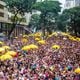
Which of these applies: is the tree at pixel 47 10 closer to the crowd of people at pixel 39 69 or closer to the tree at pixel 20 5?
the tree at pixel 20 5

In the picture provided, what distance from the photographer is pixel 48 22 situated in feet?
226

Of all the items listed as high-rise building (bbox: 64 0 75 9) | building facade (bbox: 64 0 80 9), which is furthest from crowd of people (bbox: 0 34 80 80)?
high-rise building (bbox: 64 0 75 9)

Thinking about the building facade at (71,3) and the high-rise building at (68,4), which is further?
the high-rise building at (68,4)

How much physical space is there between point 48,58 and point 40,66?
3.25 metres

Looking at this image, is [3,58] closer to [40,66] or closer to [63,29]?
[40,66]

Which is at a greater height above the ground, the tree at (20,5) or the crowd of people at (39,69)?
the tree at (20,5)

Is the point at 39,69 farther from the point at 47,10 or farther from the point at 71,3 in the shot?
the point at 71,3

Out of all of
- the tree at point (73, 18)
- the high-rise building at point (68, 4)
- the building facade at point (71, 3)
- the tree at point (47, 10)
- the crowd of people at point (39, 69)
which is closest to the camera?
the crowd of people at point (39, 69)

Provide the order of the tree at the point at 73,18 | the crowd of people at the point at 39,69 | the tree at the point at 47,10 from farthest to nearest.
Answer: the tree at the point at 73,18
the tree at the point at 47,10
the crowd of people at the point at 39,69

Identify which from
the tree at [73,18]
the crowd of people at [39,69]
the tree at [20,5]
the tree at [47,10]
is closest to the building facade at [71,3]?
the tree at [73,18]

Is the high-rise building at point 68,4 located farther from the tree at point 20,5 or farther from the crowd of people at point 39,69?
the crowd of people at point 39,69

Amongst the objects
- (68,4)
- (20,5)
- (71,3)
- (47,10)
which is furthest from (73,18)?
(68,4)

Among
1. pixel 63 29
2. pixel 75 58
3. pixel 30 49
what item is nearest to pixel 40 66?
pixel 75 58

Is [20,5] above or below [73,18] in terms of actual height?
above
